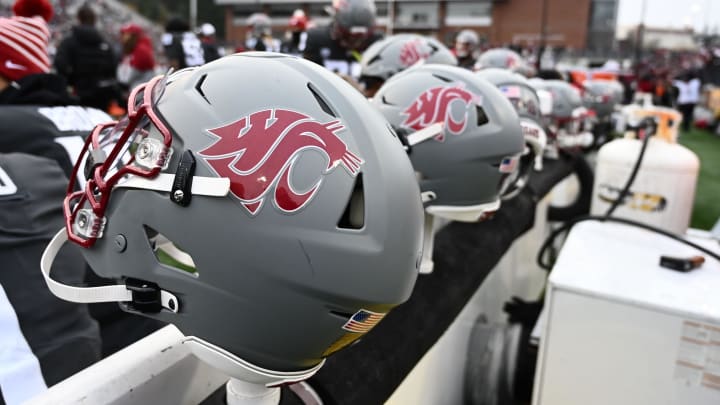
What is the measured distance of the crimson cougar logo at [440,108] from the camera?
1402 mm

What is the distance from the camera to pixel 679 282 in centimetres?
174

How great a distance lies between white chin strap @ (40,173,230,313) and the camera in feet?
2.43

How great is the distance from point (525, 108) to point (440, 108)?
967 mm

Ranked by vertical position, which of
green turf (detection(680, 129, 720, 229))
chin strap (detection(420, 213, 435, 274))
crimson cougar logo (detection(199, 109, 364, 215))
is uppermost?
crimson cougar logo (detection(199, 109, 364, 215))

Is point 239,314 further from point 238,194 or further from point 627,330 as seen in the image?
point 627,330

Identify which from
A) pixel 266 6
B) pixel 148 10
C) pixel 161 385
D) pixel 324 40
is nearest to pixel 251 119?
pixel 161 385

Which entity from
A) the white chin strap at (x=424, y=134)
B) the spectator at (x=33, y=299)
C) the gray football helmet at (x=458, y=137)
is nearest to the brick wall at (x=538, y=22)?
the gray football helmet at (x=458, y=137)

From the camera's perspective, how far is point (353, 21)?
359 centimetres

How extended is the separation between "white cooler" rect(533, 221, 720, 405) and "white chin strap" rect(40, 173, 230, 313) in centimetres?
125

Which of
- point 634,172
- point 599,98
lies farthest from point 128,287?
point 599,98

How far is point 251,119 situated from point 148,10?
40757 mm

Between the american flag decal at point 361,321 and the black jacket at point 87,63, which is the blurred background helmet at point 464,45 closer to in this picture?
the black jacket at point 87,63

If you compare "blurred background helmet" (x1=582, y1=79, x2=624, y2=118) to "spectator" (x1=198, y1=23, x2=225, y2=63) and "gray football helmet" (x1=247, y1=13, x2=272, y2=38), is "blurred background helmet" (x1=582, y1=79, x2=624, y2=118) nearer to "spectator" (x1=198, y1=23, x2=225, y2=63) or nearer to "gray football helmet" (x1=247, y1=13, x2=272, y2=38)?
"spectator" (x1=198, y1=23, x2=225, y2=63)

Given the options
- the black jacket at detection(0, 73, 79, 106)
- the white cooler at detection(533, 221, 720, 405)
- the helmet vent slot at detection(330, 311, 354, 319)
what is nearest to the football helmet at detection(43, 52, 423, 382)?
the helmet vent slot at detection(330, 311, 354, 319)
